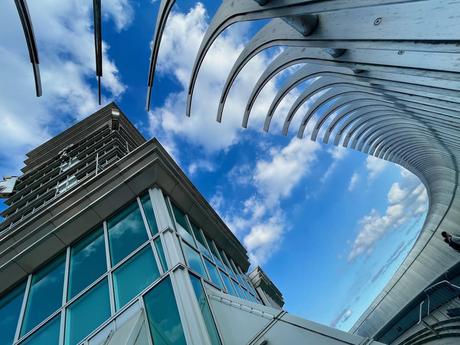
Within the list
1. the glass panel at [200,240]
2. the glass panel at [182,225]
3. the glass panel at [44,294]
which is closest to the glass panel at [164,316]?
the glass panel at [182,225]

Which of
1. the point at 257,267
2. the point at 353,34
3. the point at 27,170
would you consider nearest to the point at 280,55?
the point at 353,34

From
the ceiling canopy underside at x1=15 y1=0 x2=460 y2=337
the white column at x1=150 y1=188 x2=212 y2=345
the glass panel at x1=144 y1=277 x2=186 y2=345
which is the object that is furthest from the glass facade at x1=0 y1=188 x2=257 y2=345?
the ceiling canopy underside at x1=15 y1=0 x2=460 y2=337

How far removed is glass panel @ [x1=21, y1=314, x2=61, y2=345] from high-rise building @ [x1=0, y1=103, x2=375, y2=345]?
0.03 meters

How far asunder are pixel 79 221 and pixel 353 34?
10.7 metres

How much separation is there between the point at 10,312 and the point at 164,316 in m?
6.61

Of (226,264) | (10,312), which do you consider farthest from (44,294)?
(226,264)

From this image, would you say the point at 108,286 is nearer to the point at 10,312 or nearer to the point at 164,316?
the point at 164,316

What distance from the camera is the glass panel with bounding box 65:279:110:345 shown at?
7459 mm

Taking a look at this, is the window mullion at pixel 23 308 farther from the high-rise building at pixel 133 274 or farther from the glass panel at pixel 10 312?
the glass panel at pixel 10 312

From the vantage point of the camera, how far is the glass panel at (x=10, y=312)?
8719 millimetres

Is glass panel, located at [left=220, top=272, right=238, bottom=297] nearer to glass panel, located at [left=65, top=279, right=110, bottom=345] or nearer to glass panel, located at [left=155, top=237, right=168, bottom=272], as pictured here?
glass panel, located at [left=155, top=237, right=168, bottom=272]

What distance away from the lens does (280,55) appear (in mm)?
9477

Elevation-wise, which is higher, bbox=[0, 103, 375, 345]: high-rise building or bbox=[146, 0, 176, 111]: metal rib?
bbox=[146, 0, 176, 111]: metal rib

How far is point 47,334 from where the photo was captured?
315 inches
